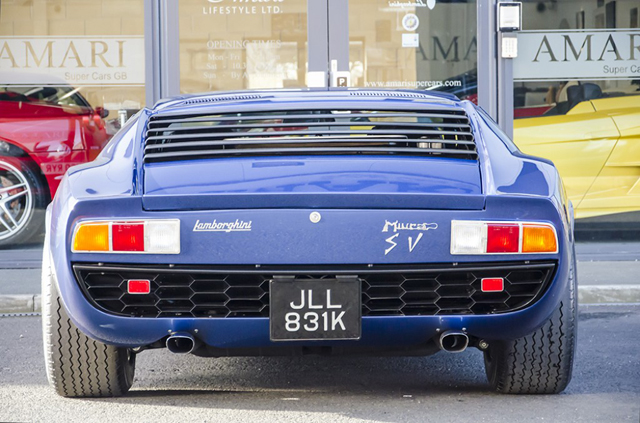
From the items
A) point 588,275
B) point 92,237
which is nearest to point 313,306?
point 92,237

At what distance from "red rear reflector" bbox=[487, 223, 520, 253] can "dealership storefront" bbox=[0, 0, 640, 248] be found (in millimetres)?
5254

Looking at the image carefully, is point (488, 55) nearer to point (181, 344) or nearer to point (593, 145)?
point (593, 145)

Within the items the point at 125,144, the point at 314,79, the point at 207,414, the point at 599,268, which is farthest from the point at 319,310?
the point at 314,79

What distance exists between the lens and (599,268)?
7820mm

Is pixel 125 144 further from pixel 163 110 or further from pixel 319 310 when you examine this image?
pixel 319 310

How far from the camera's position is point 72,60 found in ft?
28.1

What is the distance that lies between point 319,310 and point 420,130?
33.8 inches

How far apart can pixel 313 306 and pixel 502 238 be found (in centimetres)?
66

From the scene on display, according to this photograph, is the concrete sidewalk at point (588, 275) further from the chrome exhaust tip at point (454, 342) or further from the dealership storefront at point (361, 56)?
the chrome exhaust tip at point (454, 342)

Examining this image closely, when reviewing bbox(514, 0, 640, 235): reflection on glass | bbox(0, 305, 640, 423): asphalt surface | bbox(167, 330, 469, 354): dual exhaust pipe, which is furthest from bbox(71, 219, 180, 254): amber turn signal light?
bbox(514, 0, 640, 235): reflection on glass

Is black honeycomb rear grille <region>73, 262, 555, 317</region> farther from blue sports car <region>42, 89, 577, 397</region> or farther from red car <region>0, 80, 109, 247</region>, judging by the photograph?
red car <region>0, 80, 109, 247</region>

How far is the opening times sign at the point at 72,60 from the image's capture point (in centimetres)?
855

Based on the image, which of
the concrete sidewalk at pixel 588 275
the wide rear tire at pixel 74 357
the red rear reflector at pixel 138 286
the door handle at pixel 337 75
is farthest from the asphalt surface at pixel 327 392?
the door handle at pixel 337 75

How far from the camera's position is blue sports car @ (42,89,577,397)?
135 inches
